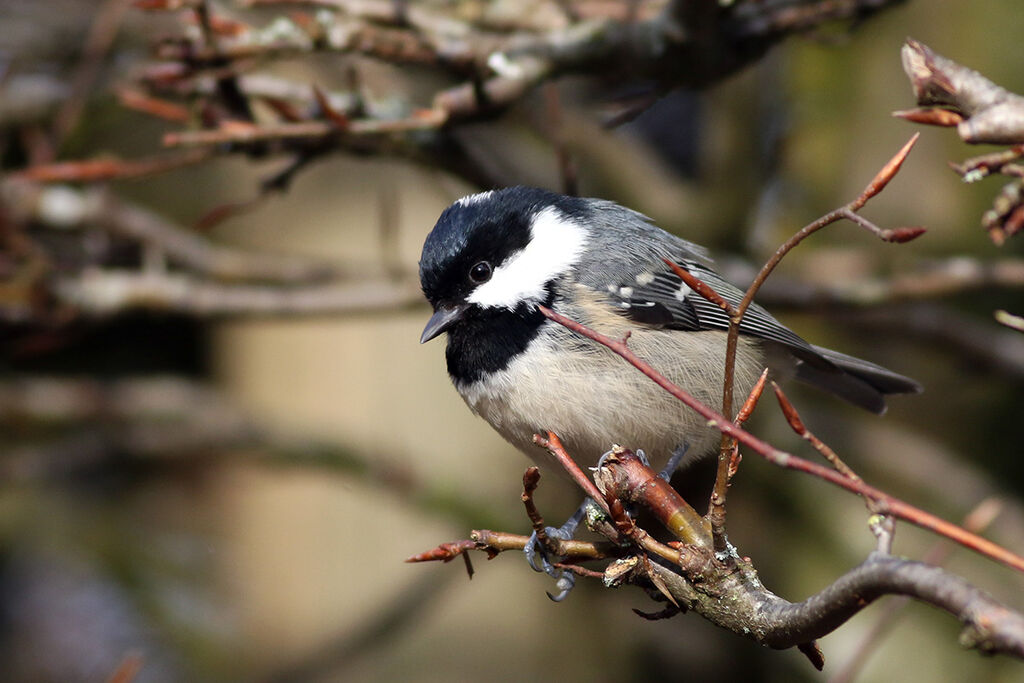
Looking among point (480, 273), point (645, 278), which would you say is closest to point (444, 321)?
point (480, 273)

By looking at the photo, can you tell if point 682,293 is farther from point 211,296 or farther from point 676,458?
point 211,296

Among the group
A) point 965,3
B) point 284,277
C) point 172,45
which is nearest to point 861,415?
point 965,3

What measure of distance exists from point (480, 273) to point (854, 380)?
1.24 m

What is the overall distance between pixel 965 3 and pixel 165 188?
15.3 ft

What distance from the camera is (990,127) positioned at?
3.86 feet

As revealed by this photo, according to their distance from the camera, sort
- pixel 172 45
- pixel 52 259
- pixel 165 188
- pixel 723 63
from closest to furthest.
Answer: pixel 723 63
pixel 172 45
pixel 52 259
pixel 165 188

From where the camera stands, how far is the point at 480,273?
7.88 feet

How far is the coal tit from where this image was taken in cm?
225

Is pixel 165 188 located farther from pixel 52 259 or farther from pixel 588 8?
pixel 588 8

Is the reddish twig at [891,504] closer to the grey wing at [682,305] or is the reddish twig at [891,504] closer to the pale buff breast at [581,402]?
the pale buff breast at [581,402]

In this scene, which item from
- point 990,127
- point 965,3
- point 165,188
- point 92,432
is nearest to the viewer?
point 990,127

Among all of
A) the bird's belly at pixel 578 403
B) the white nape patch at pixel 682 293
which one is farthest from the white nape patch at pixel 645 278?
the bird's belly at pixel 578 403

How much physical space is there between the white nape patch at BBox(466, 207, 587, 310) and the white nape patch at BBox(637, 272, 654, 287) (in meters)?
0.17

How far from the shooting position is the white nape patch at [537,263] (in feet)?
7.81
